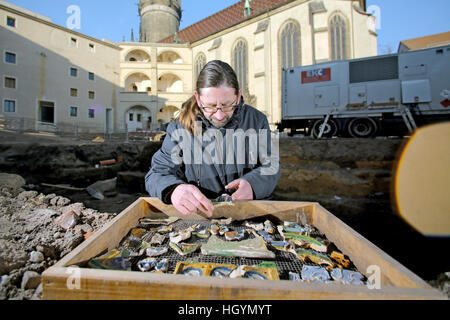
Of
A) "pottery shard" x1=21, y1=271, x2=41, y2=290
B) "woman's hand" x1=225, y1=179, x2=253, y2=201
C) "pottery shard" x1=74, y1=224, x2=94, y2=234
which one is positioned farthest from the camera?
"pottery shard" x1=74, y1=224, x2=94, y2=234

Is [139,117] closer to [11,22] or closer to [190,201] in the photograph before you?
[11,22]

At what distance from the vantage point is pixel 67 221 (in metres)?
2.27

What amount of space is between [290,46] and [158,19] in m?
30.0

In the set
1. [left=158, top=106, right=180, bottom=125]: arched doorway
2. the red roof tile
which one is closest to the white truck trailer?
[left=158, top=106, right=180, bottom=125]: arched doorway

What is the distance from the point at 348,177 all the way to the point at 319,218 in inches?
242

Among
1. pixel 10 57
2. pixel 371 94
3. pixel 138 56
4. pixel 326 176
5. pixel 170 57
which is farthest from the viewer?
pixel 170 57

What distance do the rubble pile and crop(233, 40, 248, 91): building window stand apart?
25.3 meters

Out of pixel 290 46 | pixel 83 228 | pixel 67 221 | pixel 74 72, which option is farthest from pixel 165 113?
pixel 83 228

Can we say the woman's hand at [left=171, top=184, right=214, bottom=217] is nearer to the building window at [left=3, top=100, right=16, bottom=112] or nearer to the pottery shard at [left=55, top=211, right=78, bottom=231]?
the pottery shard at [left=55, top=211, right=78, bottom=231]

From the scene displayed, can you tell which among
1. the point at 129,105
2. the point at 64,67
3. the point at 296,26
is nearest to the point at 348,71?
the point at 296,26

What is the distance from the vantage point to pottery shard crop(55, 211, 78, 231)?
2.21 m

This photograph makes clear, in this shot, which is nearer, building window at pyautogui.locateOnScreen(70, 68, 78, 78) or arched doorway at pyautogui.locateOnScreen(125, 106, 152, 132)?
building window at pyautogui.locateOnScreen(70, 68, 78, 78)

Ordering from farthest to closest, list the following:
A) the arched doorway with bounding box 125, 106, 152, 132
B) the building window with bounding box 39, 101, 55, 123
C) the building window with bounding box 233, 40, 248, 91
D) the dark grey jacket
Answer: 1. the arched doorway with bounding box 125, 106, 152, 132
2. the building window with bounding box 233, 40, 248, 91
3. the building window with bounding box 39, 101, 55, 123
4. the dark grey jacket
